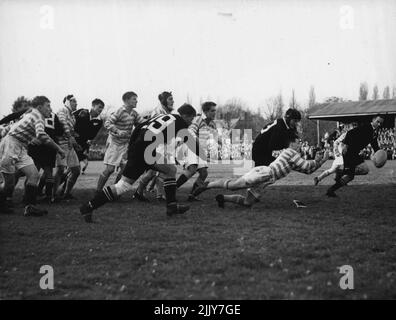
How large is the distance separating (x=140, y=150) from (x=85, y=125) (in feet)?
14.1

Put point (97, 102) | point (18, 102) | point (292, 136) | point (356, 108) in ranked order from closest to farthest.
Result: point (292, 136) → point (18, 102) → point (97, 102) → point (356, 108)

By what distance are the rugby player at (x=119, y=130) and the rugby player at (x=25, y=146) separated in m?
1.80

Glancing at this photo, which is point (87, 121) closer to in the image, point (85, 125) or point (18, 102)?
point (85, 125)

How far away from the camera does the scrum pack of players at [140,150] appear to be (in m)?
6.68

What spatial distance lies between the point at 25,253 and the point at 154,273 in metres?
1.62

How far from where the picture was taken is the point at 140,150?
661 centimetres

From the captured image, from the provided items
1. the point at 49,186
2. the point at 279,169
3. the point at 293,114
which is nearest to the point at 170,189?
the point at 279,169

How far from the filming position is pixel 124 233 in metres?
5.78

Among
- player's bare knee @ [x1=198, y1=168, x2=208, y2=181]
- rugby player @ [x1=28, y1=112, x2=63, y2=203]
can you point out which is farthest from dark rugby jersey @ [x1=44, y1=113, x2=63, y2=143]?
player's bare knee @ [x1=198, y1=168, x2=208, y2=181]

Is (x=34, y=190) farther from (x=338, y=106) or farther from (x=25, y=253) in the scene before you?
(x=338, y=106)

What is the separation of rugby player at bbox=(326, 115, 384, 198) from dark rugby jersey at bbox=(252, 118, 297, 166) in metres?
2.57

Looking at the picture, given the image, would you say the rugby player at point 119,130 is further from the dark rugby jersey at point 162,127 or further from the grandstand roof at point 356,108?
the grandstand roof at point 356,108

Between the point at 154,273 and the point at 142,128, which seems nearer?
the point at 154,273

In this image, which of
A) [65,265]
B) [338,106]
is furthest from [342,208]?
[338,106]
